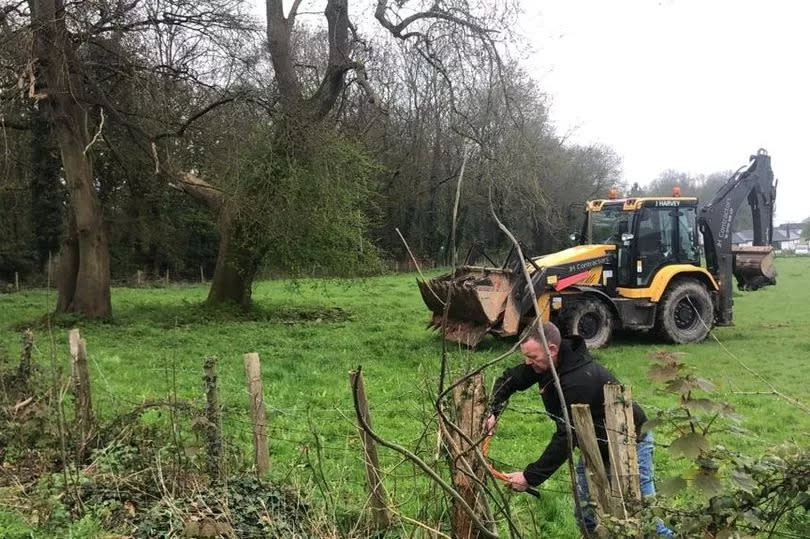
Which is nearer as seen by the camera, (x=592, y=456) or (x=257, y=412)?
(x=592, y=456)

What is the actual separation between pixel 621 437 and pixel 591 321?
31.0 ft

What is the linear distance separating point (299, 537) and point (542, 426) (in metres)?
4.53

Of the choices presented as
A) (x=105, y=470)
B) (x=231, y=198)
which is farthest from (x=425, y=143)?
(x=105, y=470)

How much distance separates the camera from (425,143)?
3816 centimetres

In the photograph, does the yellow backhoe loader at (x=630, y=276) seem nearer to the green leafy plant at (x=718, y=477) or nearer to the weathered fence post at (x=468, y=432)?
the weathered fence post at (x=468, y=432)

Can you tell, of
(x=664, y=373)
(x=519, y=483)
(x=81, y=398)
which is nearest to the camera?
(x=664, y=373)

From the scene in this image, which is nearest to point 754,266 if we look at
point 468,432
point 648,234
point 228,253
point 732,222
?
point 732,222

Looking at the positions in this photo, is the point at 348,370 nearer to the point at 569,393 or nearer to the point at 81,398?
the point at 81,398

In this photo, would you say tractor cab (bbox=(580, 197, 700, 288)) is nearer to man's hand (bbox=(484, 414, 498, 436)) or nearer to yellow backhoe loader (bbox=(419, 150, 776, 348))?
yellow backhoe loader (bbox=(419, 150, 776, 348))

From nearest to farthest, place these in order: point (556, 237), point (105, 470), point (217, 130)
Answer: point (105, 470)
point (217, 130)
point (556, 237)

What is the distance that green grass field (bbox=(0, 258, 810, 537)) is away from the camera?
→ 4699 mm

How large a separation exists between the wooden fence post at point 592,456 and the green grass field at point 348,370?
288mm

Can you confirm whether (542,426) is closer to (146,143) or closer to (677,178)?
(146,143)

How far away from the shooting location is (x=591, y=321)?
12.4m
